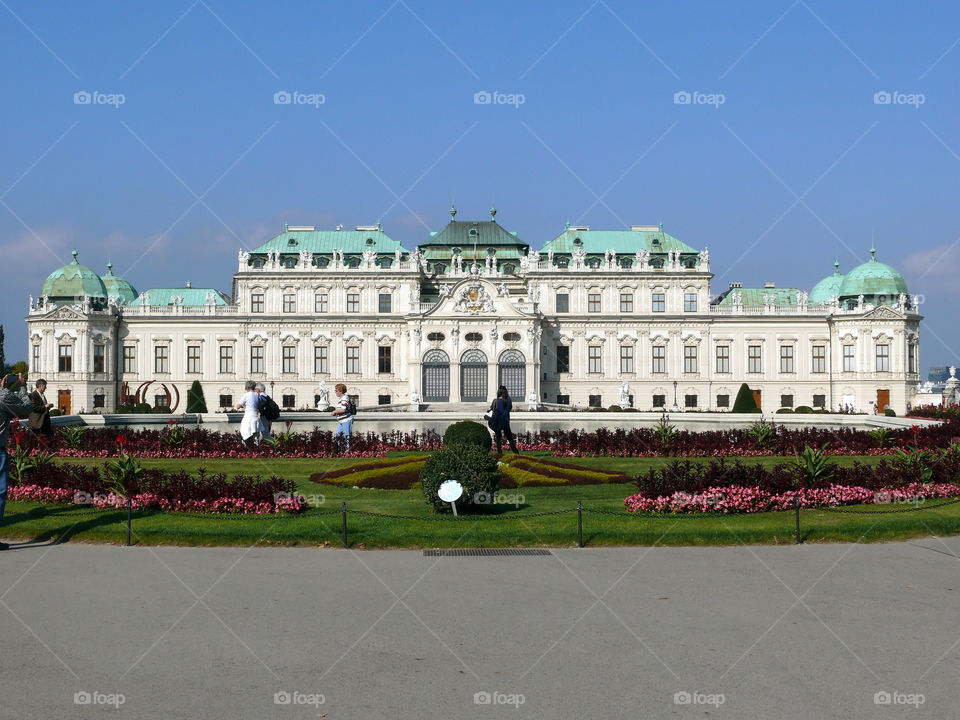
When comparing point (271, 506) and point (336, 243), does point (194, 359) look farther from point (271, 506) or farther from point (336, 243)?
point (271, 506)

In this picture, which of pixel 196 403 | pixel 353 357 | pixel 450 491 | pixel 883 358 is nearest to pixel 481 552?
pixel 450 491

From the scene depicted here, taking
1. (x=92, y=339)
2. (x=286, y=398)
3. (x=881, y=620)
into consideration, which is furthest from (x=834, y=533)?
(x=92, y=339)

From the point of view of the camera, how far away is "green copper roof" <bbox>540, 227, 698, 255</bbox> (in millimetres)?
74688

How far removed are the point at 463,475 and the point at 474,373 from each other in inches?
2164

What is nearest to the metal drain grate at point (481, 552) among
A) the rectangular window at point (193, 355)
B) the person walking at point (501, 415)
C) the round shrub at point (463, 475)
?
the round shrub at point (463, 475)

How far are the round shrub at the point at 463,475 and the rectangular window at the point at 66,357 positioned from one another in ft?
207

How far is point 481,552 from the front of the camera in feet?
43.2

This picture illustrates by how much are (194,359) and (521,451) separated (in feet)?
166

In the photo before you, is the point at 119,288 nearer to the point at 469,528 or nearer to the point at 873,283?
the point at 873,283

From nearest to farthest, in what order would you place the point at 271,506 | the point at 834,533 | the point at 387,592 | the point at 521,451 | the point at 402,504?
the point at 387,592, the point at 834,533, the point at 271,506, the point at 402,504, the point at 521,451

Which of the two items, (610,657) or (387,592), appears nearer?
(610,657)

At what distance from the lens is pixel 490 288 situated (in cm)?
7050

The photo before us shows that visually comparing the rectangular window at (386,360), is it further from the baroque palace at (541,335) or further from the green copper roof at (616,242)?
the green copper roof at (616,242)

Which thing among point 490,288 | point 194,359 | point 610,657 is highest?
point 490,288
